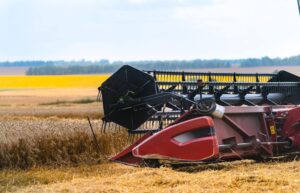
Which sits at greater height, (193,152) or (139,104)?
(139,104)

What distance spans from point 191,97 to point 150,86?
2.64 ft

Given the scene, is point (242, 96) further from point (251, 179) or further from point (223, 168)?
point (251, 179)

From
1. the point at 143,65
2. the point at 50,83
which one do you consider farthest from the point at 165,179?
the point at 50,83

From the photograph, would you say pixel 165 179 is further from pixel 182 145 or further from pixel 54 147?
pixel 54 147

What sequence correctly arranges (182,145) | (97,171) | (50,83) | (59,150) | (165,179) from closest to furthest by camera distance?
(165,179) → (182,145) → (97,171) → (59,150) → (50,83)

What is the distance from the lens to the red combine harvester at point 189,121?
7027 mm

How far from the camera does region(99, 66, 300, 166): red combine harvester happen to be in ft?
23.1

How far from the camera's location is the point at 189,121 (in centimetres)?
703

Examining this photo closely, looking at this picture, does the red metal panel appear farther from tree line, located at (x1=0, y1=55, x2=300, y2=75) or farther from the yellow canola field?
the yellow canola field

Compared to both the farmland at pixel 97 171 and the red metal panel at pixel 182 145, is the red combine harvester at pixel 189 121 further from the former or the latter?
the farmland at pixel 97 171

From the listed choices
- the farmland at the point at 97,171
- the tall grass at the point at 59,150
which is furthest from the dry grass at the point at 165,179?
the tall grass at the point at 59,150

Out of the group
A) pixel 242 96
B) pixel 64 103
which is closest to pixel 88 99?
pixel 64 103

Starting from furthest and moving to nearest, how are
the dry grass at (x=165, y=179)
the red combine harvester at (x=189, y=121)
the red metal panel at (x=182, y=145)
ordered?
the red combine harvester at (x=189, y=121) → the red metal panel at (x=182, y=145) → the dry grass at (x=165, y=179)

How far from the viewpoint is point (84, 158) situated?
8828 mm
